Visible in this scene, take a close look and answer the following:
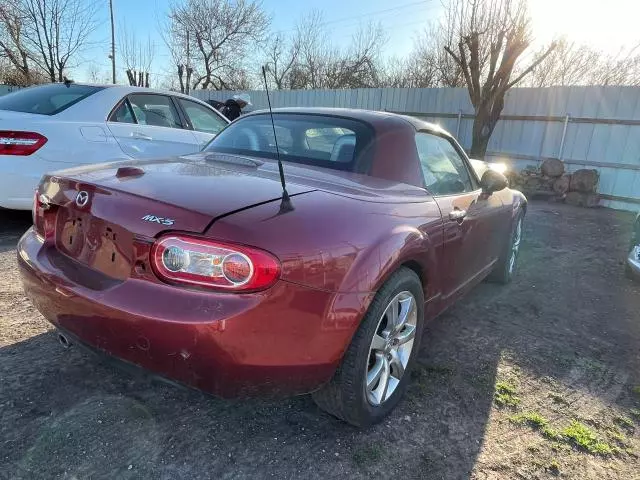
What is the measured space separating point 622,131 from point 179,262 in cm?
1094

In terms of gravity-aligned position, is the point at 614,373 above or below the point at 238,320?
below

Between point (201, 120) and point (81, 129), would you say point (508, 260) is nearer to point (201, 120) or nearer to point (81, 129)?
point (201, 120)

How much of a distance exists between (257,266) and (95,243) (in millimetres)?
753

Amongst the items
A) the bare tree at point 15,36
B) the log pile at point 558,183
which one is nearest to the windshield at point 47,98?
Result: the log pile at point 558,183

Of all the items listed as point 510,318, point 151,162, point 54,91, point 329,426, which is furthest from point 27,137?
point 510,318

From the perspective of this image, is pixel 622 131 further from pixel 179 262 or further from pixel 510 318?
pixel 179 262

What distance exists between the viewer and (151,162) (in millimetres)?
2434

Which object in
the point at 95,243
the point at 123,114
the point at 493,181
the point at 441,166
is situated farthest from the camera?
the point at 123,114

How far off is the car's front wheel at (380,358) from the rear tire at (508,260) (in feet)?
6.56

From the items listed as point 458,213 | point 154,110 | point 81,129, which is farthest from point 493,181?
point 154,110

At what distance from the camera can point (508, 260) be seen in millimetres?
4223

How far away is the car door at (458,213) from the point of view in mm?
2656

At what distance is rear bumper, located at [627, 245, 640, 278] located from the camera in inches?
177

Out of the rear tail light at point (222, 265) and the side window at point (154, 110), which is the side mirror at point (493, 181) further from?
the side window at point (154, 110)
